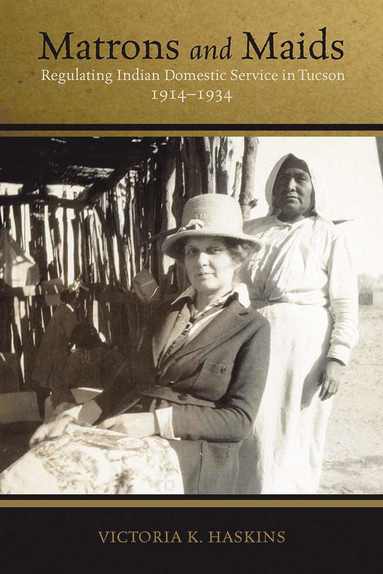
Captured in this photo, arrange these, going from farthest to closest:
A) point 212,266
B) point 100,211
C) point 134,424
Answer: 1. point 100,211
2. point 212,266
3. point 134,424

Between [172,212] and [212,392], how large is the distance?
0.91m

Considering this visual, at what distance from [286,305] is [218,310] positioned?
331 mm

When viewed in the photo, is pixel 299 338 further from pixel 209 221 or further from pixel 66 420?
pixel 66 420

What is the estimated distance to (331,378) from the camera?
4.44 meters

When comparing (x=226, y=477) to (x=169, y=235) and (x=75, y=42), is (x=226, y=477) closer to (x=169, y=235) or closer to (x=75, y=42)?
(x=169, y=235)

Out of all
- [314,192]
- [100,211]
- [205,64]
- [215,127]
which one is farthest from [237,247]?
[205,64]

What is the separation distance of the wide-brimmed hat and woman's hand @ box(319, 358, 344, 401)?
2.20 ft

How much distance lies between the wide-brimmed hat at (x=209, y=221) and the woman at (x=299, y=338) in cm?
8

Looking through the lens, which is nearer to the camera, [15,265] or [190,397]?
[190,397]

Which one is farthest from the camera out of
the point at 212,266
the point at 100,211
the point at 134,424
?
the point at 100,211

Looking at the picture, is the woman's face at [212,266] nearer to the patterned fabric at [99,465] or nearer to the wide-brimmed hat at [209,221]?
the wide-brimmed hat at [209,221]

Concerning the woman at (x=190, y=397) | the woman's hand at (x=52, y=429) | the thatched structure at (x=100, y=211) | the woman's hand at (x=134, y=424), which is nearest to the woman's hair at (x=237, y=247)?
the woman at (x=190, y=397)

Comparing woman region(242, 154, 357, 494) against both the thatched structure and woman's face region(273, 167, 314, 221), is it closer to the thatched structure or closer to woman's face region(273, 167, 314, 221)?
woman's face region(273, 167, 314, 221)

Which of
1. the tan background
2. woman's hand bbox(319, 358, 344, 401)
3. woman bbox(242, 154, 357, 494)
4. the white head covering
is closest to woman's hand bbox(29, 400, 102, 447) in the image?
woman bbox(242, 154, 357, 494)
